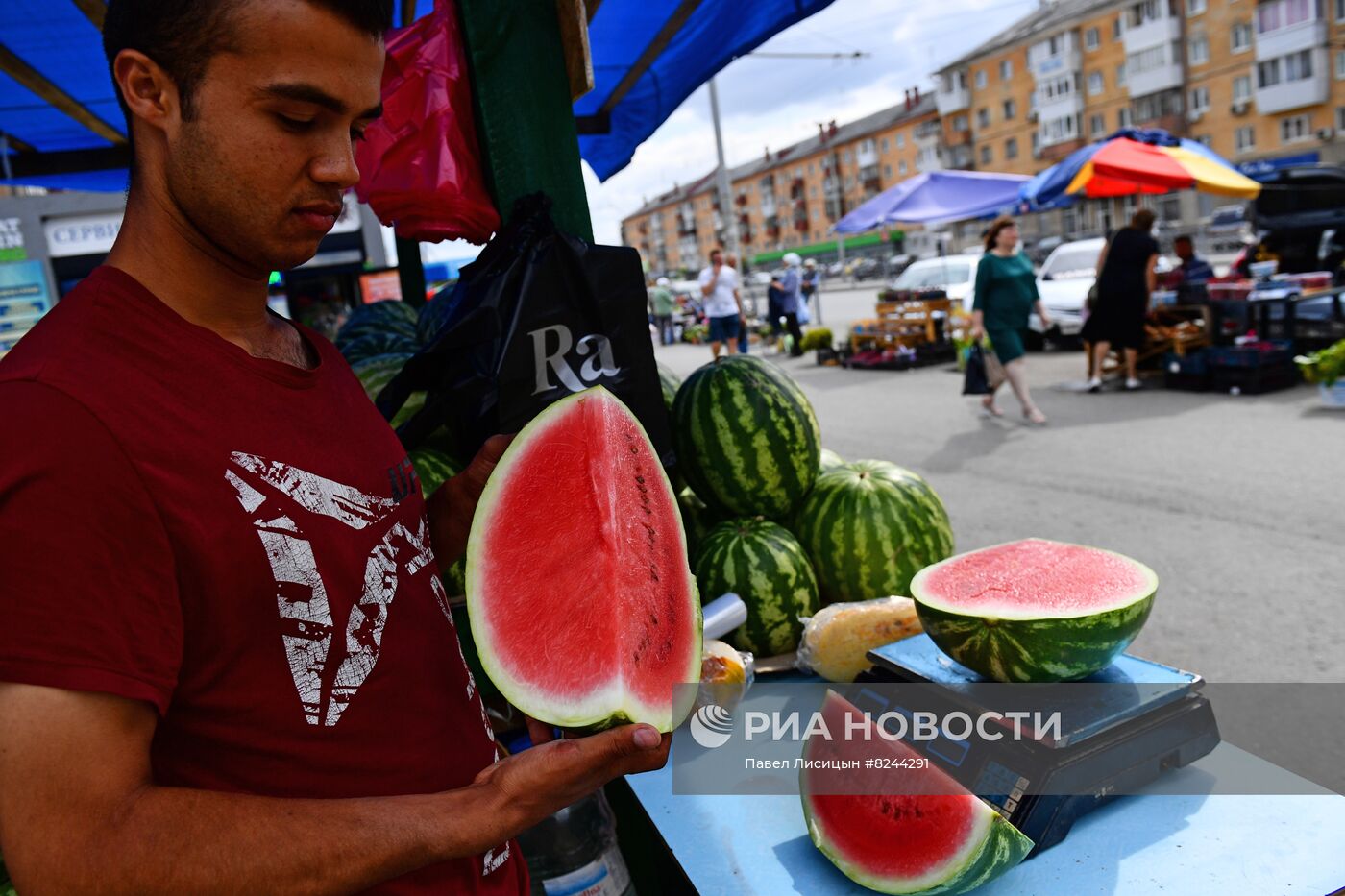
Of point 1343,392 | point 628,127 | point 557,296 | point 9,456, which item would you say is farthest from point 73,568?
point 1343,392

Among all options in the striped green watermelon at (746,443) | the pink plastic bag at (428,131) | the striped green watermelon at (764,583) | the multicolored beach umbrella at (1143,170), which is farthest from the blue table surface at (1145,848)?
the multicolored beach umbrella at (1143,170)

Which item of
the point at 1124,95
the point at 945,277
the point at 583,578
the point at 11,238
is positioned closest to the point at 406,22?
the point at 583,578

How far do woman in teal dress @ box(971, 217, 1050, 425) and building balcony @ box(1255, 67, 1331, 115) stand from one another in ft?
156

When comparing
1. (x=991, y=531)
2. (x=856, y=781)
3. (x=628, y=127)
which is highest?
(x=628, y=127)

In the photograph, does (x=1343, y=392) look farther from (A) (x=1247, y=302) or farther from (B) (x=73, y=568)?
(B) (x=73, y=568)

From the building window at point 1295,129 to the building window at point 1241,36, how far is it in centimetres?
484

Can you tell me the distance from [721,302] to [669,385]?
37.9ft

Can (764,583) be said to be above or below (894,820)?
above

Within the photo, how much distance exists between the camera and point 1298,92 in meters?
44.5

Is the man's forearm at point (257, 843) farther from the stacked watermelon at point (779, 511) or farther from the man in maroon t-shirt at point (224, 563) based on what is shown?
the stacked watermelon at point (779, 511)

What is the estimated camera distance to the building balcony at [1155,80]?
50531 mm

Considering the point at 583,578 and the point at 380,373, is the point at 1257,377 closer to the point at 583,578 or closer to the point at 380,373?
the point at 380,373

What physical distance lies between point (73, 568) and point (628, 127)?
4.83 m

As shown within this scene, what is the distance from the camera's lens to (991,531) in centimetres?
614
